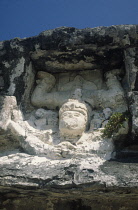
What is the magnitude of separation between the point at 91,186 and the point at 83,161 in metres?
0.38

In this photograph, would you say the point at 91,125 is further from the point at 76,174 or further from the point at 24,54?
the point at 24,54

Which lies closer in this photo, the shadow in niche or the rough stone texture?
the rough stone texture

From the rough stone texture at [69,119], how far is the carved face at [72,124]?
0.5 inches

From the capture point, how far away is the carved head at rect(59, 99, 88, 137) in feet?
11.4

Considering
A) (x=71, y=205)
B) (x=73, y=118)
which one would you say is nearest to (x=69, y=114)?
(x=73, y=118)

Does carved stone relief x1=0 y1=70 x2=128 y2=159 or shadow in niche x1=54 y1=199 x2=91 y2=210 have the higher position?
carved stone relief x1=0 y1=70 x2=128 y2=159

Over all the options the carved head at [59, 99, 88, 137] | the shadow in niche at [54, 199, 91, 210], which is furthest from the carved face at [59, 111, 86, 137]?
the shadow in niche at [54, 199, 91, 210]

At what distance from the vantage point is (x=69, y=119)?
11.6 ft

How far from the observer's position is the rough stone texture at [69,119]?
286 cm

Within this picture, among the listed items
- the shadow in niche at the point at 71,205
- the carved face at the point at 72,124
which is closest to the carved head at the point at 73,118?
the carved face at the point at 72,124

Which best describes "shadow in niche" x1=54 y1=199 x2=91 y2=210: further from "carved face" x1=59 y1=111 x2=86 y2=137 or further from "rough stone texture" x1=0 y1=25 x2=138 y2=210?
"carved face" x1=59 y1=111 x2=86 y2=137

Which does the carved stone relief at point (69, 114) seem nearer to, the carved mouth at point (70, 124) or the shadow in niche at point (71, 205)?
the carved mouth at point (70, 124)

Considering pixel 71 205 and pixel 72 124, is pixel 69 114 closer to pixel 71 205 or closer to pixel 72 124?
pixel 72 124

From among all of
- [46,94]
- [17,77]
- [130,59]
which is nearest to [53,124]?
[46,94]
